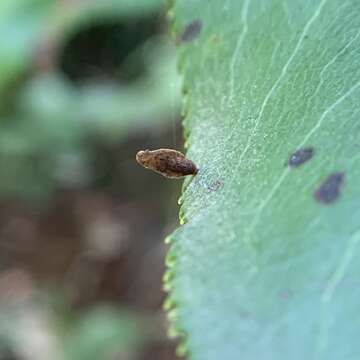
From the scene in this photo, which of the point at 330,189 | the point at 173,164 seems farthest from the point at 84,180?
the point at 330,189

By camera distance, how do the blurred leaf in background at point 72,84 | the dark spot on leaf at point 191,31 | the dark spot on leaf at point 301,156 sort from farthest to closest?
1. the blurred leaf in background at point 72,84
2. the dark spot on leaf at point 191,31
3. the dark spot on leaf at point 301,156

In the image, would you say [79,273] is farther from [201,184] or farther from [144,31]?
[201,184]

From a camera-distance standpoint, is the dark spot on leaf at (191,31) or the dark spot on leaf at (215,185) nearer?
the dark spot on leaf at (215,185)

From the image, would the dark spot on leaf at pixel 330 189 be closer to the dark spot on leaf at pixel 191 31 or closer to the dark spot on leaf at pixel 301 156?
the dark spot on leaf at pixel 301 156

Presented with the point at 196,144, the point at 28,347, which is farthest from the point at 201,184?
the point at 28,347

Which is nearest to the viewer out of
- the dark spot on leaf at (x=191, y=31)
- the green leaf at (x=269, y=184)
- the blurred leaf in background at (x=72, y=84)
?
the green leaf at (x=269, y=184)

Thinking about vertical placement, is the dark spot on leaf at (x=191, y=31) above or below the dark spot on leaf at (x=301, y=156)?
above

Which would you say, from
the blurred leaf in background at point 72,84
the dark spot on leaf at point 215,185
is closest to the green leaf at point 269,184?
the dark spot on leaf at point 215,185

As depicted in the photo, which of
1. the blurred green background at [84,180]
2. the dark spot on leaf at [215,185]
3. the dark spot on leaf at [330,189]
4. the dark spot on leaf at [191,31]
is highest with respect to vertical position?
the blurred green background at [84,180]
